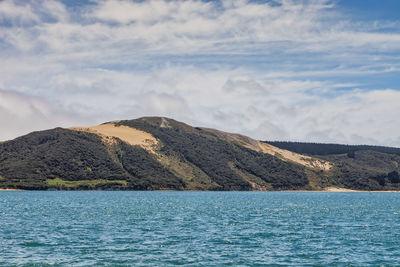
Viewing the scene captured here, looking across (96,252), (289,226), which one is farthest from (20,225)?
(289,226)

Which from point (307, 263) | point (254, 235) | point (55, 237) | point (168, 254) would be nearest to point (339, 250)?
point (307, 263)

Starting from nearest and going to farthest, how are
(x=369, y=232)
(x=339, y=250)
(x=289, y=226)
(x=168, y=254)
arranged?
1. (x=168, y=254)
2. (x=339, y=250)
3. (x=369, y=232)
4. (x=289, y=226)

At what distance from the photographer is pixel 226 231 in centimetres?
7619

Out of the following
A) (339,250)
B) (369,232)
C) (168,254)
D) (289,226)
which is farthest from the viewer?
(289,226)

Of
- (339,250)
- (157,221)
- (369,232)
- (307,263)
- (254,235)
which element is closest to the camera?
(307,263)

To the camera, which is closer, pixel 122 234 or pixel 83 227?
pixel 122 234

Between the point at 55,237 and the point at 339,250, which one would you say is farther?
the point at 55,237

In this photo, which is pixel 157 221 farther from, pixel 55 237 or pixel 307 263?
pixel 307 263

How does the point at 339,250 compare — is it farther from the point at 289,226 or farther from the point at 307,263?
the point at 289,226

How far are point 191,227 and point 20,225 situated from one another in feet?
99.3

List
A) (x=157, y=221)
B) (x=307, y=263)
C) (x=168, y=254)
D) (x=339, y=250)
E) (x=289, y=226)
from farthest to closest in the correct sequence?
(x=157, y=221) < (x=289, y=226) < (x=339, y=250) < (x=168, y=254) < (x=307, y=263)

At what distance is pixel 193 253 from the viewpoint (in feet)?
180

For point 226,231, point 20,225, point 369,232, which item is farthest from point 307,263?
point 20,225

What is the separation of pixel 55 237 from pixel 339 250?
39.3m
